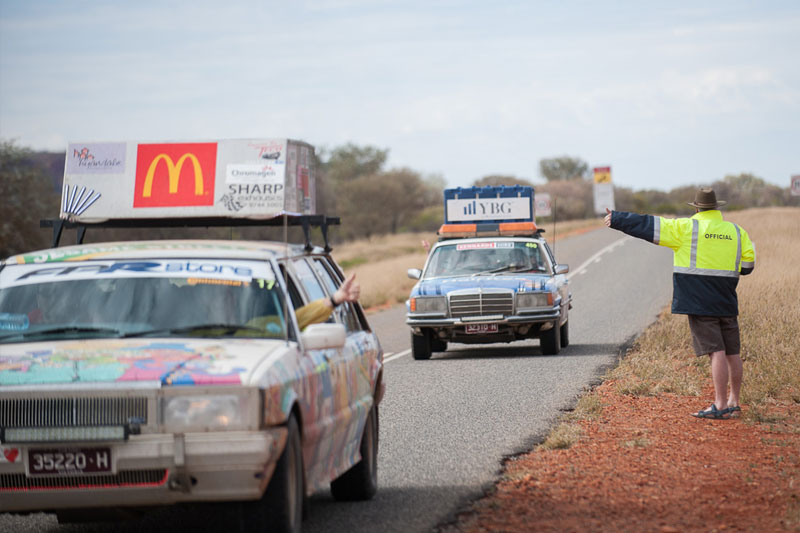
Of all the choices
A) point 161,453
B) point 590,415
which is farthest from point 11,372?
point 590,415

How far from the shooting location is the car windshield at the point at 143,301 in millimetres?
6203

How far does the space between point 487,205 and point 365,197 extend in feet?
259

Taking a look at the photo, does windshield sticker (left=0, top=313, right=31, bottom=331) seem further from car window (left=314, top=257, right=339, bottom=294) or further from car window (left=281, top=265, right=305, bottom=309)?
car window (left=314, top=257, right=339, bottom=294)

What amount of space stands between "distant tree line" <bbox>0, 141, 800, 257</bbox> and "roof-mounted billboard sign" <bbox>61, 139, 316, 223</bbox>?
15844 millimetres

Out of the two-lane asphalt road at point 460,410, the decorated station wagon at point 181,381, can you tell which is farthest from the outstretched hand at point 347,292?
the two-lane asphalt road at point 460,410

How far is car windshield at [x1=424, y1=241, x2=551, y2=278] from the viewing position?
1717cm

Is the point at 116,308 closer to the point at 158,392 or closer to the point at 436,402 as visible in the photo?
the point at 158,392

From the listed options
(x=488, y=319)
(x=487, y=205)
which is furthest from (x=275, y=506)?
(x=487, y=205)

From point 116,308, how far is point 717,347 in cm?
586

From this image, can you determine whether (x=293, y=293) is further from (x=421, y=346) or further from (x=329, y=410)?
(x=421, y=346)

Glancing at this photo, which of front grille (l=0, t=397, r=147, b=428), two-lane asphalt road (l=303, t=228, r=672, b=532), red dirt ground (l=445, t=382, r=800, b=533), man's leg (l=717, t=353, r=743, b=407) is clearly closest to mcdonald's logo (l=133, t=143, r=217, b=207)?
two-lane asphalt road (l=303, t=228, r=672, b=532)

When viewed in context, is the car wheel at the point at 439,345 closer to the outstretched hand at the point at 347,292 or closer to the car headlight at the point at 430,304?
the car headlight at the point at 430,304

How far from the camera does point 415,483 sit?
7.90 meters

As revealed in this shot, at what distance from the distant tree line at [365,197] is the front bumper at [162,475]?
1916 cm
